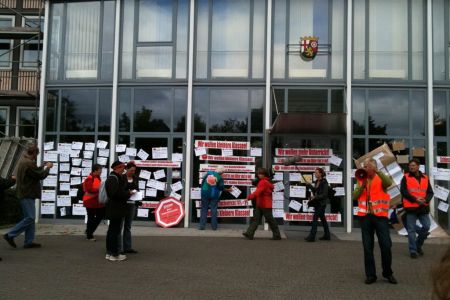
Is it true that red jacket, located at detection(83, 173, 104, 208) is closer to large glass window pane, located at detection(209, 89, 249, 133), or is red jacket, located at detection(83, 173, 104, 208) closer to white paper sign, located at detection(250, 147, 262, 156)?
large glass window pane, located at detection(209, 89, 249, 133)

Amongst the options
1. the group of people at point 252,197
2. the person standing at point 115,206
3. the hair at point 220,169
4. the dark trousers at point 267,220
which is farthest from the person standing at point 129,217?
the hair at point 220,169

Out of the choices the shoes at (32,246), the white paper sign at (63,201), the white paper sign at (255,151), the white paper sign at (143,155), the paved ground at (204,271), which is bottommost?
the paved ground at (204,271)

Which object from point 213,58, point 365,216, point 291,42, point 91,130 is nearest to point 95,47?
point 91,130

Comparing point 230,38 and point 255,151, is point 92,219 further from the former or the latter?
point 230,38

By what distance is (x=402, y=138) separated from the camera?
42.9 ft

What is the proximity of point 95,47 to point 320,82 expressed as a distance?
6.32 meters

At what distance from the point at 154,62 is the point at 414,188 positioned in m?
7.82

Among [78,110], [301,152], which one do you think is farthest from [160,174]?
[301,152]

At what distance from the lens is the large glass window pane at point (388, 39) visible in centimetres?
1345

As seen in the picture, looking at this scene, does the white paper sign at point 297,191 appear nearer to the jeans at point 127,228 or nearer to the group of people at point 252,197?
the group of people at point 252,197

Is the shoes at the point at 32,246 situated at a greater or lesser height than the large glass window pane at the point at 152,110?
lesser

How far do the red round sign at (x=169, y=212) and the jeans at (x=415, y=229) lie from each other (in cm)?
603

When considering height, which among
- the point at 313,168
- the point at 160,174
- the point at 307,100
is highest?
the point at 307,100

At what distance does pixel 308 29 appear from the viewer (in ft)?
45.0
